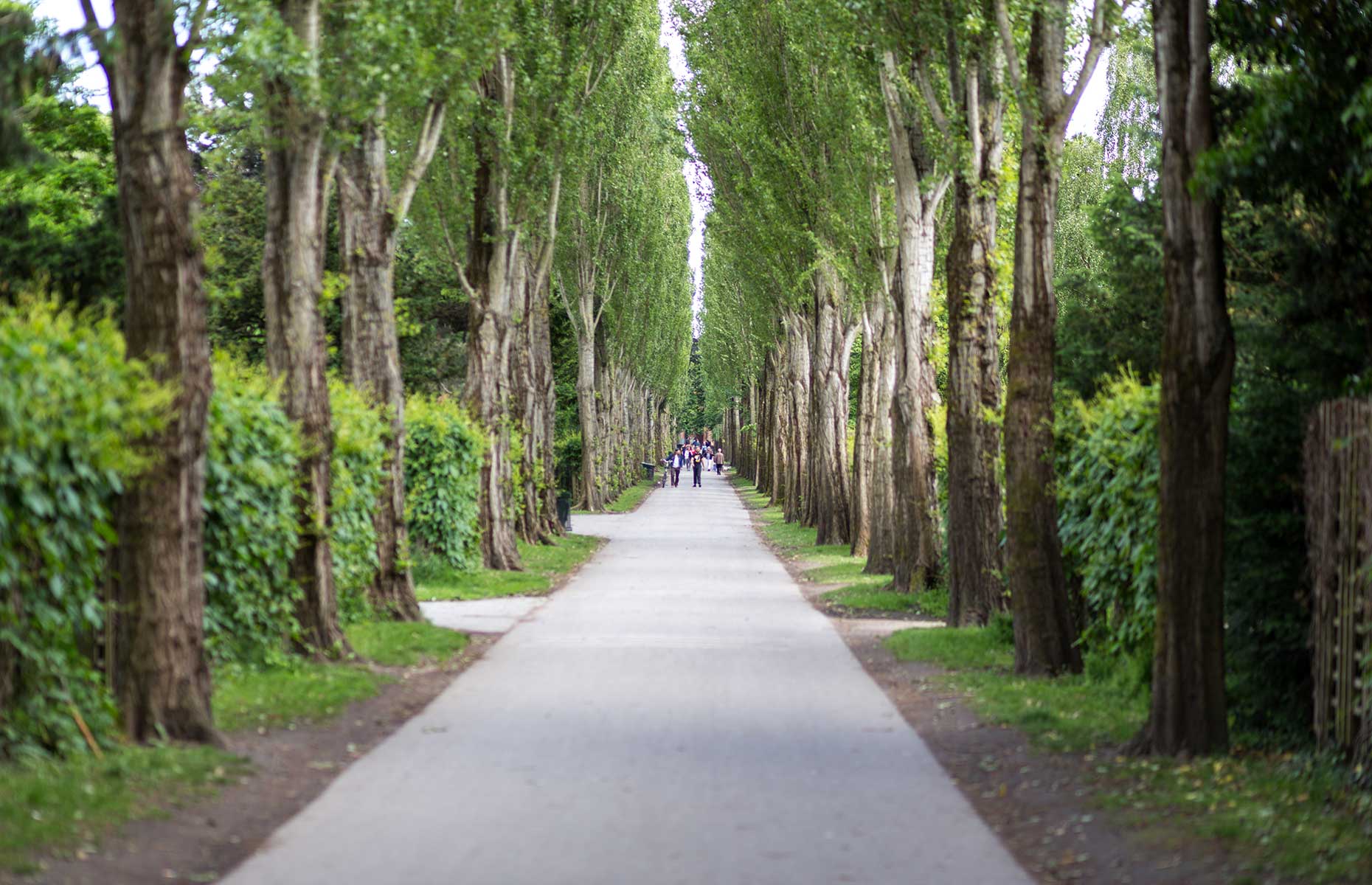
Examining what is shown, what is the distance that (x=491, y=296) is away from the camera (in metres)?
27.5

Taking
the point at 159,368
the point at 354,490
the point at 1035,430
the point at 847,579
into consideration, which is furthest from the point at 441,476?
the point at 159,368

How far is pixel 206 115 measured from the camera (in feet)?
43.4

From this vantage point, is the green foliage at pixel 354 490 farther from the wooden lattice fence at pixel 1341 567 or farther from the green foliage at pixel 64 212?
the wooden lattice fence at pixel 1341 567

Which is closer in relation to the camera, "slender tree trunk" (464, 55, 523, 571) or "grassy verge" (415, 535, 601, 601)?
"grassy verge" (415, 535, 601, 601)

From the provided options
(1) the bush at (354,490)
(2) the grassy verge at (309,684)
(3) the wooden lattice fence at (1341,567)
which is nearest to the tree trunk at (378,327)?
(1) the bush at (354,490)

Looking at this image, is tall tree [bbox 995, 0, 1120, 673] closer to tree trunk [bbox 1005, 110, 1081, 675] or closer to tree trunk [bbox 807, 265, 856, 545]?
tree trunk [bbox 1005, 110, 1081, 675]

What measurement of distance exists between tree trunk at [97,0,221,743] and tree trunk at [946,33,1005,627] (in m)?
9.69

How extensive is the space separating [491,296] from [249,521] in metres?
15.7

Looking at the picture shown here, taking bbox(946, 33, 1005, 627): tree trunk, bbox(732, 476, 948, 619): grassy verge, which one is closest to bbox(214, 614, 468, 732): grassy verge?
bbox(946, 33, 1005, 627): tree trunk

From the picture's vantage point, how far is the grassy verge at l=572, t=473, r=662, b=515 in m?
56.2

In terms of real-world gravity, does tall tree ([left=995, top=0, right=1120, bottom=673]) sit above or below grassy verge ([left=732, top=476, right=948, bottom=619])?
above

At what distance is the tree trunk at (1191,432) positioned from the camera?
9.54 metres

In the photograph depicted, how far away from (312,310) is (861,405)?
757 inches

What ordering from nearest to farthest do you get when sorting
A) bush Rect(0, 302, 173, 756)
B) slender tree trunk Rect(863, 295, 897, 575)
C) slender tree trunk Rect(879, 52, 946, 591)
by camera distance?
bush Rect(0, 302, 173, 756)
slender tree trunk Rect(879, 52, 946, 591)
slender tree trunk Rect(863, 295, 897, 575)
